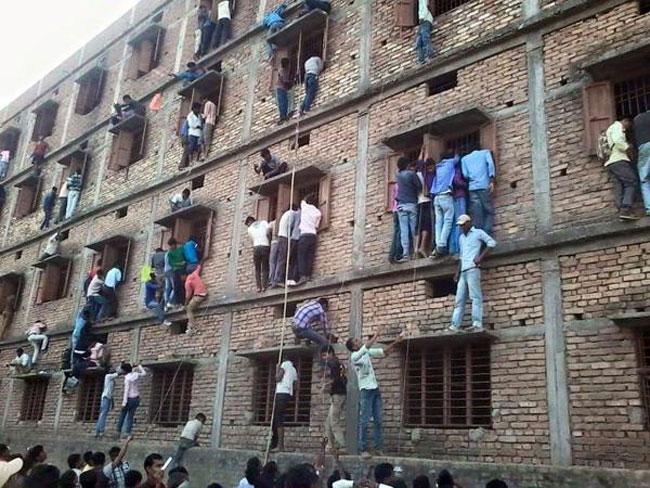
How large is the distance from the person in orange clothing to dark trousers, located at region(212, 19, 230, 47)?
5.71 m

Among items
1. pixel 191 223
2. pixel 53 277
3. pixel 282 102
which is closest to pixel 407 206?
pixel 282 102

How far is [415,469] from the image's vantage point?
775 cm

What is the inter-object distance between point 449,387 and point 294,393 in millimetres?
2792

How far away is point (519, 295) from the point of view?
25.3 feet

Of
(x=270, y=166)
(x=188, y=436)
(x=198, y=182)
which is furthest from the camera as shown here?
(x=198, y=182)

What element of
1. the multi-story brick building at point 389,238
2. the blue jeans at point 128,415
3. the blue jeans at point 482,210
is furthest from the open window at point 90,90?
the blue jeans at point 482,210

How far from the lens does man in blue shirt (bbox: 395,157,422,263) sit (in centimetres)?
902

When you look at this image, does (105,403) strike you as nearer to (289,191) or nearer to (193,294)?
(193,294)

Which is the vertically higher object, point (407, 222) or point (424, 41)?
point (424, 41)

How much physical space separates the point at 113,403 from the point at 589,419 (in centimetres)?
956

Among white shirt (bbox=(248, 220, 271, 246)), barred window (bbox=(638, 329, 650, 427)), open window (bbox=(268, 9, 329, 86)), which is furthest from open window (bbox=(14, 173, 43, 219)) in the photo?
barred window (bbox=(638, 329, 650, 427))

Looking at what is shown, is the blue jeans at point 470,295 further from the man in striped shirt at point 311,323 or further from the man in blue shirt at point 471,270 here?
the man in striped shirt at point 311,323

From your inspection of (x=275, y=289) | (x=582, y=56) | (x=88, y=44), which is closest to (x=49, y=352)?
(x=275, y=289)

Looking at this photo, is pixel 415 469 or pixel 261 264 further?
pixel 261 264
